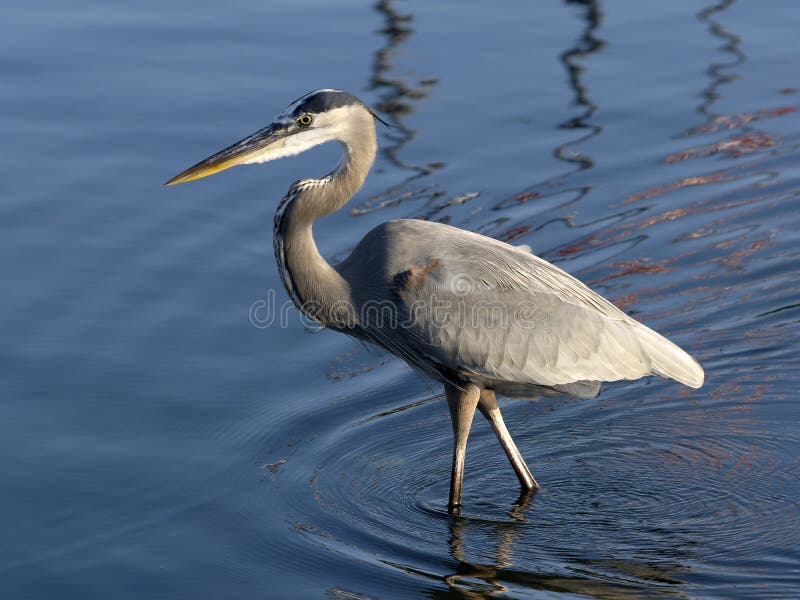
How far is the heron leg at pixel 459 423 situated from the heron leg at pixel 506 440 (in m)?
0.11

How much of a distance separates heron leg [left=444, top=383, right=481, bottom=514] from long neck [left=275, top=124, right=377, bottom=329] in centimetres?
67

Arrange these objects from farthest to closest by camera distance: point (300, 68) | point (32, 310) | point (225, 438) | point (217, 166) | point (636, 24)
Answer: point (636, 24), point (300, 68), point (32, 310), point (225, 438), point (217, 166)

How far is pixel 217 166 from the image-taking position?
6.51 metres

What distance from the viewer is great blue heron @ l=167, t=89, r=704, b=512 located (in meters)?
6.50

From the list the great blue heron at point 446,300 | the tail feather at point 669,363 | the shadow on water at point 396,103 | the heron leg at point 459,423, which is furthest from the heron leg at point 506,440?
the shadow on water at point 396,103

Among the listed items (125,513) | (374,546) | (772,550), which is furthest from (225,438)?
(772,550)

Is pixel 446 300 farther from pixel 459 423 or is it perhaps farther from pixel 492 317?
pixel 459 423

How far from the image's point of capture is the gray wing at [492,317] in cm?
655

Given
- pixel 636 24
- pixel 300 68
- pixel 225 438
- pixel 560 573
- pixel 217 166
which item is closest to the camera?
pixel 560 573

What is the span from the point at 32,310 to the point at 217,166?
2.11 metres

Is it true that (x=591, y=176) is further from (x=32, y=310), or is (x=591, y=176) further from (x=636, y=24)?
(x=32, y=310)

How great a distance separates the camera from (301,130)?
646cm

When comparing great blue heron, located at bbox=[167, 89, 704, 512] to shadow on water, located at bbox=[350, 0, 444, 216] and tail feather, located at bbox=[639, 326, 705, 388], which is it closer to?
tail feather, located at bbox=[639, 326, 705, 388]

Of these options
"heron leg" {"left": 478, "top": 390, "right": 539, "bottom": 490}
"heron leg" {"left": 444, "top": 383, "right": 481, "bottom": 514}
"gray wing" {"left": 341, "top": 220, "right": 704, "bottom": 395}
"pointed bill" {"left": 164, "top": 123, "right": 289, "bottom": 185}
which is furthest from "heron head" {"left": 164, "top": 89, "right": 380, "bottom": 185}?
"heron leg" {"left": 478, "top": 390, "right": 539, "bottom": 490}
